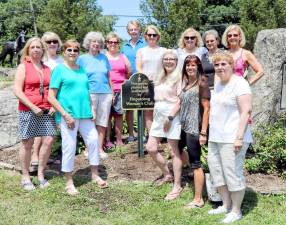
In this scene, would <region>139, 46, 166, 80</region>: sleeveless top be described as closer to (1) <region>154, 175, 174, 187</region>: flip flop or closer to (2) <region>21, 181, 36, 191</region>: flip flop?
(1) <region>154, 175, 174, 187</region>: flip flop

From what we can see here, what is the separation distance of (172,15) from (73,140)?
1500cm

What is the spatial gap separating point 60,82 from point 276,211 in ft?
9.15

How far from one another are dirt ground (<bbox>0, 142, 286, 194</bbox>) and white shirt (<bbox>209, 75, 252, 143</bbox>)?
1.28 m

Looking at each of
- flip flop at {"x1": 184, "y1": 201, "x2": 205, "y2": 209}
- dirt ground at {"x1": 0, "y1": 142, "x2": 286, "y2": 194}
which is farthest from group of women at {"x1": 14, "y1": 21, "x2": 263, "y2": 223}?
dirt ground at {"x1": 0, "y1": 142, "x2": 286, "y2": 194}

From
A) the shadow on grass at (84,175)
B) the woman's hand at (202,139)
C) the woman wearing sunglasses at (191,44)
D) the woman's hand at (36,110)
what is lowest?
the shadow on grass at (84,175)

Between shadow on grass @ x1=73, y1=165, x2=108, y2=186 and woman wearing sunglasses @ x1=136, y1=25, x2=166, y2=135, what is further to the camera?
woman wearing sunglasses @ x1=136, y1=25, x2=166, y2=135

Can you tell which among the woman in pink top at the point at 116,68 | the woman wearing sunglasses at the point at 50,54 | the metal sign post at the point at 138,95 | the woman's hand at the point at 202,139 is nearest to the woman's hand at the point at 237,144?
the woman's hand at the point at 202,139

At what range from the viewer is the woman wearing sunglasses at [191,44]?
6.29 metres

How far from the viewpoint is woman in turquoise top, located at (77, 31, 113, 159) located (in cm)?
655

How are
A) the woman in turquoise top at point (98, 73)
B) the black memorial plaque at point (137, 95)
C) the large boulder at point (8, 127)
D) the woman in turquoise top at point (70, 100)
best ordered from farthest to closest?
1. the large boulder at point (8, 127)
2. the black memorial plaque at point (137, 95)
3. the woman in turquoise top at point (98, 73)
4. the woman in turquoise top at point (70, 100)

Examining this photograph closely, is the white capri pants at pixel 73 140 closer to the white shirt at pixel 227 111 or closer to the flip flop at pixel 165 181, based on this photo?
the flip flop at pixel 165 181

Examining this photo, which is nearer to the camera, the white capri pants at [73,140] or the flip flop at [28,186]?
the white capri pants at [73,140]

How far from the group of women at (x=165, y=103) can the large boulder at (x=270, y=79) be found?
1.03 metres

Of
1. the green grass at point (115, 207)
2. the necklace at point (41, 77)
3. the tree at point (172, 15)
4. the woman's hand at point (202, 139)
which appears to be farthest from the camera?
the tree at point (172, 15)
